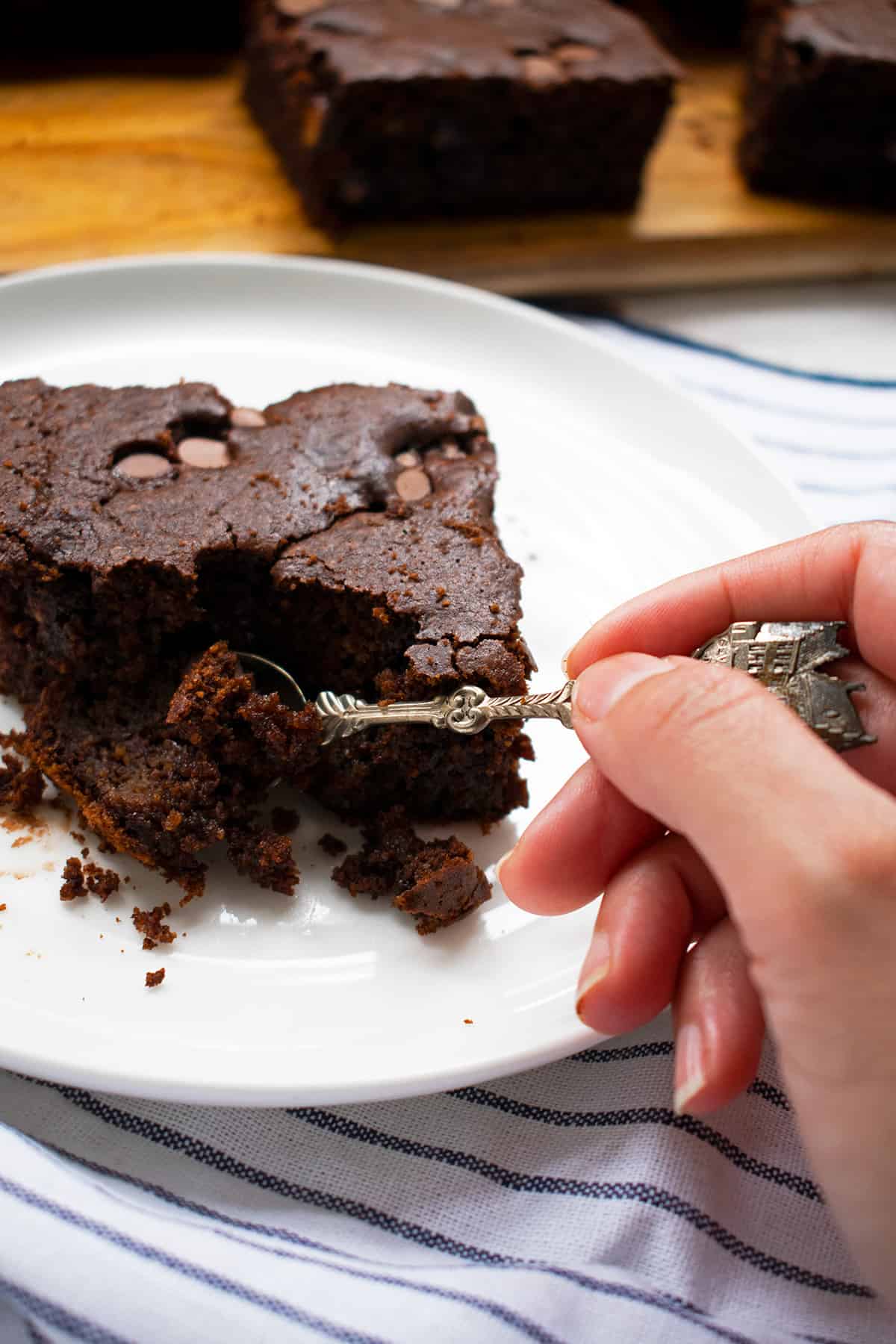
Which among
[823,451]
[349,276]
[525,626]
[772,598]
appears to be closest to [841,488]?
[823,451]

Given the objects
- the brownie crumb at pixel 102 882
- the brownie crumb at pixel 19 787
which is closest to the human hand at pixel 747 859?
the brownie crumb at pixel 102 882

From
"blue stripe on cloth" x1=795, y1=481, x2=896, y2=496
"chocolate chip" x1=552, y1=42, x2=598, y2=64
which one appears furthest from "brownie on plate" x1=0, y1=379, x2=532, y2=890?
"chocolate chip" x1=552, y1=42, x2=598, y2=64

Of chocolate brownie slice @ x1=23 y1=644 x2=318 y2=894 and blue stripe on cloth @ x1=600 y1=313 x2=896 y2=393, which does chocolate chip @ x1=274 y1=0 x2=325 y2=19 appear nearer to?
blue stripe on cloth @ x1=600 y1=313 x2=896 y2=393

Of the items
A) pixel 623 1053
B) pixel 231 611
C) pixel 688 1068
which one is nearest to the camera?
pixel 688 1068

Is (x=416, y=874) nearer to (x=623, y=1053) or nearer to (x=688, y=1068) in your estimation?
(x=623, y=1053)

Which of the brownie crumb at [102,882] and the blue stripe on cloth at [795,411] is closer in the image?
the brownie crumb at [102,882]

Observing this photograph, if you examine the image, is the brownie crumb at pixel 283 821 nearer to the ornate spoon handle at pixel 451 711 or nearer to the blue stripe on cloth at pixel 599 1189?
the ornate spoon handle at pixel 451 711
